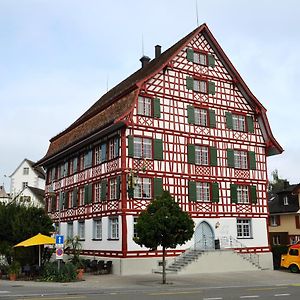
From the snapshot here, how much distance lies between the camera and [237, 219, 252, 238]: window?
34062 millimetres

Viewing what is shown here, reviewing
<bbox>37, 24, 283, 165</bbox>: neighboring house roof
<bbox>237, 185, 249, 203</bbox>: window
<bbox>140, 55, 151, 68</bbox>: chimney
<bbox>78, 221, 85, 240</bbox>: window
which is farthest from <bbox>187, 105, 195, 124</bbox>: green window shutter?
<bbox>78, 221, 85, 240</bbox>: window

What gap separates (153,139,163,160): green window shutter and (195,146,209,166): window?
3.12 metres

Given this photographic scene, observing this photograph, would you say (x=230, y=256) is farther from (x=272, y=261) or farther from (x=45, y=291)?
(x=45, y=291)

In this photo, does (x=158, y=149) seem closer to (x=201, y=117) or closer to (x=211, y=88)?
(x=201, y=117)

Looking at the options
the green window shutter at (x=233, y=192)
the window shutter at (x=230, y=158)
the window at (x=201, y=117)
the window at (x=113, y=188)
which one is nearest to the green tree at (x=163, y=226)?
the window at (x=113, y=188)

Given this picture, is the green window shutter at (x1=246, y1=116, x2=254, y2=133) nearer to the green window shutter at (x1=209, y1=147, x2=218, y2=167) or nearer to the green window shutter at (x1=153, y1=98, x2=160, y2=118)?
the green window shutter at (x1=209, y1=147, x2=218, y2=167)

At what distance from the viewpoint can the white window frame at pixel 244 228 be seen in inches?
1340

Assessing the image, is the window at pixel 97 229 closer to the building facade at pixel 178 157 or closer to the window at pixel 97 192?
the building facade at pixel 178 157

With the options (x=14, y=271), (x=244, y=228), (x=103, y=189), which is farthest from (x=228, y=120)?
(x=14, y=271)

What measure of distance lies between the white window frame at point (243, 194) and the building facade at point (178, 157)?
0.25 ft

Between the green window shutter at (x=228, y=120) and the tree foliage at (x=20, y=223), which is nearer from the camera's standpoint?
the tree foliage at (x=20, y=223)

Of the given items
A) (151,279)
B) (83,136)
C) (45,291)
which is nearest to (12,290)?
(45,291)

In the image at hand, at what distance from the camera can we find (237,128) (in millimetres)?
35844

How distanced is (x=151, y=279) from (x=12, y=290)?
8337 millimetres
